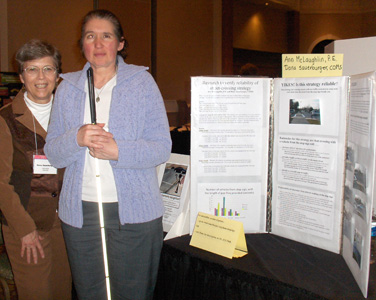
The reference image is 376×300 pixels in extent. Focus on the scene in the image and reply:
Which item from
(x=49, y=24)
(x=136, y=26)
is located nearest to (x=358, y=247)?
(x=49, y=24)

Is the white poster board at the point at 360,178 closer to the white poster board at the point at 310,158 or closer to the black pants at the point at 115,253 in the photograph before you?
the white poster board at the point at 310,158

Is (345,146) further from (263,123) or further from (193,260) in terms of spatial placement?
(193,260)

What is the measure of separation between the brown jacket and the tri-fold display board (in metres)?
0.66

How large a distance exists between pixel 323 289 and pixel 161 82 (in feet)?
19.0

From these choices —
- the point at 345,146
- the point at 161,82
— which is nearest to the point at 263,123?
the point at 345,146

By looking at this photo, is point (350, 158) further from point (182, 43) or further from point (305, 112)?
point (182, 43)

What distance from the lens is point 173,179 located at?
4.96 ft

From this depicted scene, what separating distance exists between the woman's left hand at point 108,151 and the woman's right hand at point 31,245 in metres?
0.57

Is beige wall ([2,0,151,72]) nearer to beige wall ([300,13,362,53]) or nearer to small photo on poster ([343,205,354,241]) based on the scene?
small photo on poster ([343,205,354,241])

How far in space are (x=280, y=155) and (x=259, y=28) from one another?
8.28 m

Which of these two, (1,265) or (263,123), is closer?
(263,123)

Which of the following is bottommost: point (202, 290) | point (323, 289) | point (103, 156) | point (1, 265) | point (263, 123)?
point (1, 265)

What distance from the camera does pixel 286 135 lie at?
4.16 ft

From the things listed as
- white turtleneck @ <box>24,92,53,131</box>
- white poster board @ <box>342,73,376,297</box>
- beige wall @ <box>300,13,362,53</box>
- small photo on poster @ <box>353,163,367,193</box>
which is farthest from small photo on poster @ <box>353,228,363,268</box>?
beige wall @ <box>300,13,362,53</box>
